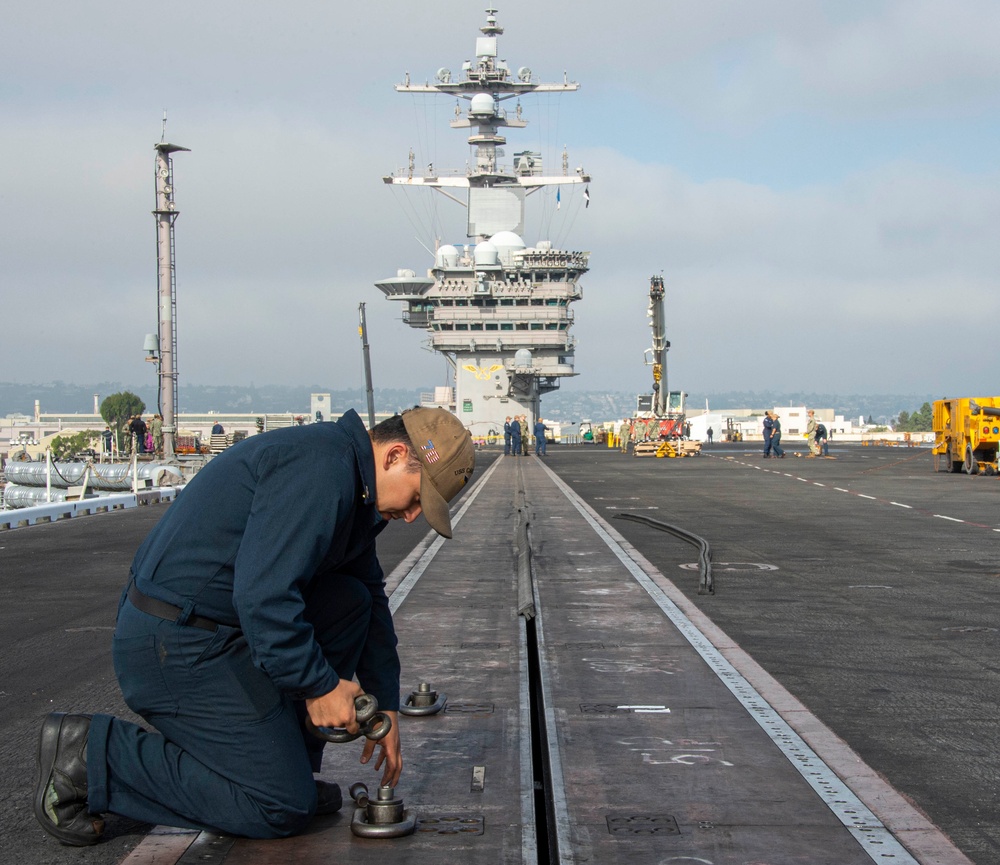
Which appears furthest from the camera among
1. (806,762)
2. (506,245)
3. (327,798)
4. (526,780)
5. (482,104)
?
(506,245)

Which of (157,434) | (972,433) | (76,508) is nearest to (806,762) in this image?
(76,508)

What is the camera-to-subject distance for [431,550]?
1386 centimetres

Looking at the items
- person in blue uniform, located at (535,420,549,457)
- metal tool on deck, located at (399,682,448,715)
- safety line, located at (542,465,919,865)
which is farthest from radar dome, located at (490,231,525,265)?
metal tool on deck, located at (399,682,448,715)

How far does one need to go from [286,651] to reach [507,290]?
72.4 metres

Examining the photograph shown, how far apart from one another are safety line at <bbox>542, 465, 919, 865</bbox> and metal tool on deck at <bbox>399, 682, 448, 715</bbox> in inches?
59.0

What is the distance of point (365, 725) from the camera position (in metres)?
3.76

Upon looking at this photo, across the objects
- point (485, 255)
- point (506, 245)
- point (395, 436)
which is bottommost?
point (395, 436)

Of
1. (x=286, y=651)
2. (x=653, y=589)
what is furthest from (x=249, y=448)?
(x=653, y=589)

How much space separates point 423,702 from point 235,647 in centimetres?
195

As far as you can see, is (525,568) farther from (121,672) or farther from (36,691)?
(121,672)

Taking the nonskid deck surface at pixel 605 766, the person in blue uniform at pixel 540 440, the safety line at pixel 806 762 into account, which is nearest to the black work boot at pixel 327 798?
the nonskid deck surface at pixel 605 766

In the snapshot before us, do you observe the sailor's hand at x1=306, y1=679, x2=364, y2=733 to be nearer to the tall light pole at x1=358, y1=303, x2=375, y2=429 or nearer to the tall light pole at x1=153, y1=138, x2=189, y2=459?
the tall light pole at x1=358, y1=303, x2=375, y2=429

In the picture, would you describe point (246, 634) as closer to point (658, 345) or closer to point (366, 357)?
point (366, 357)

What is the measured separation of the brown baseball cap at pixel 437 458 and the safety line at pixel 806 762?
179 cm
